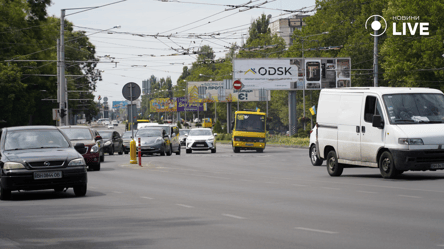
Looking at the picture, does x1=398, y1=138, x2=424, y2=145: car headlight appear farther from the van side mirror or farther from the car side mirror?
the car side mirror

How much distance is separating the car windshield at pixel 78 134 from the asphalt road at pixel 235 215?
881 centimetres

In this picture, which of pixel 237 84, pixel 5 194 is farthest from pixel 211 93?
pixel 5 194

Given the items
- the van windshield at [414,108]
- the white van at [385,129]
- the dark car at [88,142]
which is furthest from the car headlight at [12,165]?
the dark car at [88,142]

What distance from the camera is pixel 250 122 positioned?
45.6 m

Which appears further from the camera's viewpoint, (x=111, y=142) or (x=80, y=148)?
(x=111, y=142)

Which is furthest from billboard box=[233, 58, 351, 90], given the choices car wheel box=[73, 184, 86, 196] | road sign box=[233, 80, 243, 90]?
car wheel box=[73, 184, 86, 196]

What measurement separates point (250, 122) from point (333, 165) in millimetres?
25567

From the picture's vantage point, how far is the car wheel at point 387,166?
1745 centimetres

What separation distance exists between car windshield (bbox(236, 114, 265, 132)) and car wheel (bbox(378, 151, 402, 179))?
2731cm

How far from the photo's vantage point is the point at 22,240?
8.89 m

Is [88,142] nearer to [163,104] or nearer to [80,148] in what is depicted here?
[80,148]

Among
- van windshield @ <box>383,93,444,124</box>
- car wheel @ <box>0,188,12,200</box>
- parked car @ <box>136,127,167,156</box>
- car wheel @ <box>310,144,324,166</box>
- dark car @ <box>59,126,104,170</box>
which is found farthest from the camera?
parked car @ <box>136,127,167,156</box>

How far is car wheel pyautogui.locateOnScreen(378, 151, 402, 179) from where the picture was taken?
17453 mm

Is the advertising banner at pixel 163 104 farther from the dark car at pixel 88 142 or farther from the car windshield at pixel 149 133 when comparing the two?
the dark car at pixel 88 142
